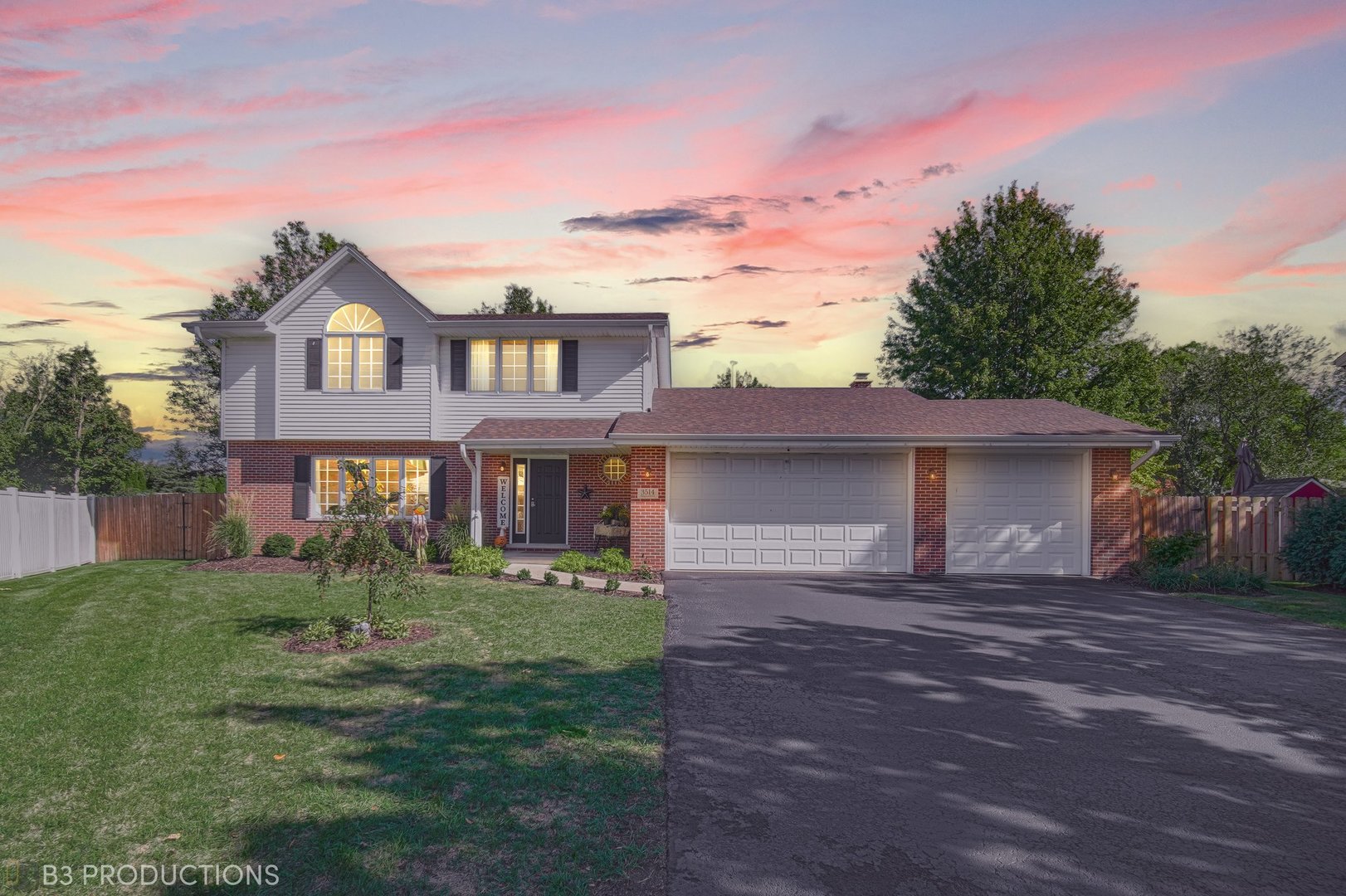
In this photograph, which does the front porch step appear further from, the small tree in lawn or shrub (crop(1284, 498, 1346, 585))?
shrub (crop(1284, 498, 1346, 585))

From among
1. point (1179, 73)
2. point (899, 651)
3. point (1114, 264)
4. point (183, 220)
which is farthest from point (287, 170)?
point (1114, 264)

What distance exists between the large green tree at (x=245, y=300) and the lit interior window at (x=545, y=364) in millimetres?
13266

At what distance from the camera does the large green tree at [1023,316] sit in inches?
1144

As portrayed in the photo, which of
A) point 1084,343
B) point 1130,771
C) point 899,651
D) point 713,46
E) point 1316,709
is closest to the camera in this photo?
point 1130,771

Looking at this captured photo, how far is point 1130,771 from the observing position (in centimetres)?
508

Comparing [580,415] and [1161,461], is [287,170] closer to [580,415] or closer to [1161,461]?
[580,415]

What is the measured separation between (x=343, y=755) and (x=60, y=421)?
45.2 meters

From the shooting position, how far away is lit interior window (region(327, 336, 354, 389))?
59.1 feet

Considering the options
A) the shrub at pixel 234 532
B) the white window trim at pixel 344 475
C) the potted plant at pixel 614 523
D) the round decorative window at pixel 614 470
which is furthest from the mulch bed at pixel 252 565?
Result: the round decorative window at pixel 614 470

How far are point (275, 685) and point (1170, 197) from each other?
684 inches

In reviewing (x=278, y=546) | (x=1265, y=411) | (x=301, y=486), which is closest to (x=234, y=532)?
(x=278, y=546)

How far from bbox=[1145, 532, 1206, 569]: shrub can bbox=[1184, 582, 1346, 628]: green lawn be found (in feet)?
4.34

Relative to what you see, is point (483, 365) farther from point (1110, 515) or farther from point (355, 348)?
point (1110, 515)

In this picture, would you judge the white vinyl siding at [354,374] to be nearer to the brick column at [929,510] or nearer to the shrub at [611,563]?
the shrub at [611,563]
